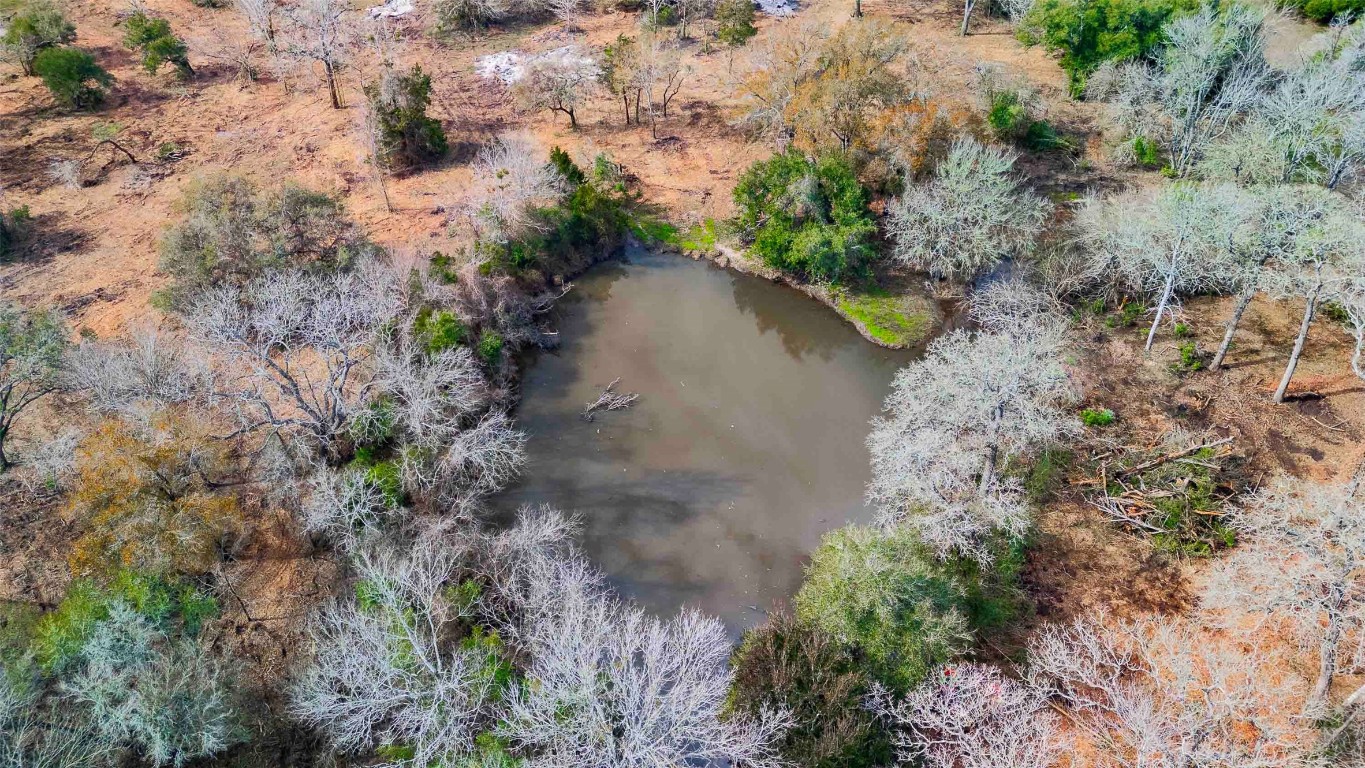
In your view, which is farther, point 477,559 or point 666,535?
point 666,535

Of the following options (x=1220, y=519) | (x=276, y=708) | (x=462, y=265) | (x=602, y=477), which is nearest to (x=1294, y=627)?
(x=1220, y=519)

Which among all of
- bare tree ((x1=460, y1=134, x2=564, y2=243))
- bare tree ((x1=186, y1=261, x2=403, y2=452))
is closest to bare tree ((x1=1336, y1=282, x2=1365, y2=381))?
bare tree ((x1=460, y1=134, x2=564, y2=243))

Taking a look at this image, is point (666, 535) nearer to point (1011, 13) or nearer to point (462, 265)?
point (462, 265)

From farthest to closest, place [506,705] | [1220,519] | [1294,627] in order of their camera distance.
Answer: [1220,519]
[1294,627]
[506,705]

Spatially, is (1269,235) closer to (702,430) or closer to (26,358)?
(702,430)

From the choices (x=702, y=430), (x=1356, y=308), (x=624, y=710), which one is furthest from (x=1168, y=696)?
(x=1356, y=308)

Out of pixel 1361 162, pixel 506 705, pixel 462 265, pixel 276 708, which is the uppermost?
pixel 1361 162

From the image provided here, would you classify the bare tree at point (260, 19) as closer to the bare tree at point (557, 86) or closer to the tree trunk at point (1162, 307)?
the bare tree at point (557, 86)
